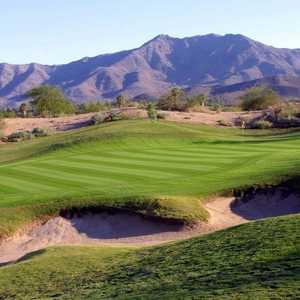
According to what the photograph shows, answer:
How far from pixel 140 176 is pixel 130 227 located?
5.62 meters

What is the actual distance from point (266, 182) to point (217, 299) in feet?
54.9

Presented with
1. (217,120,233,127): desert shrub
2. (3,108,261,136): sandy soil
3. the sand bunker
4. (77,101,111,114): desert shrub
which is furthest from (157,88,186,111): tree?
the sand bunker

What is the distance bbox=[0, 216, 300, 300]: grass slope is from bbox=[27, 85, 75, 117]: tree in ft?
262

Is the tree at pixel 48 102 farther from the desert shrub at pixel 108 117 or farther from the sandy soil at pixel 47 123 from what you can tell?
the desert shrub at pixel 108 117

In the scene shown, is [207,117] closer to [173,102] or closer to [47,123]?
[173,102]

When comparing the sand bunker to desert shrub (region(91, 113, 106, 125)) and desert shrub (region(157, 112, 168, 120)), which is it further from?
desert shrub (region(91, 113, 106, 125))

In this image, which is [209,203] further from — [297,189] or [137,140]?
[137,140]

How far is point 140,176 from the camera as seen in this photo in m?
29.6

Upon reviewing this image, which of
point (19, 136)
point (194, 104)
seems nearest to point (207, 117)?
point (194, 104)

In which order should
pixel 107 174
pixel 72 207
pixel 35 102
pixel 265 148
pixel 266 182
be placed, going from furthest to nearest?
pixel 35 102, pixel 265 148, pixel 107 174, pixel 266 182, pixel 72 207

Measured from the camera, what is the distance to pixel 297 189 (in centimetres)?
2638

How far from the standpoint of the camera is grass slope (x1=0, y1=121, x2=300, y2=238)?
81.7 ft

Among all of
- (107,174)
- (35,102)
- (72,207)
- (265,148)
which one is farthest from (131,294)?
(35,102)

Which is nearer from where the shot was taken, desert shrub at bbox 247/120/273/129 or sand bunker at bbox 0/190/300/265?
sand bunker at bbox 0/190/300/265
